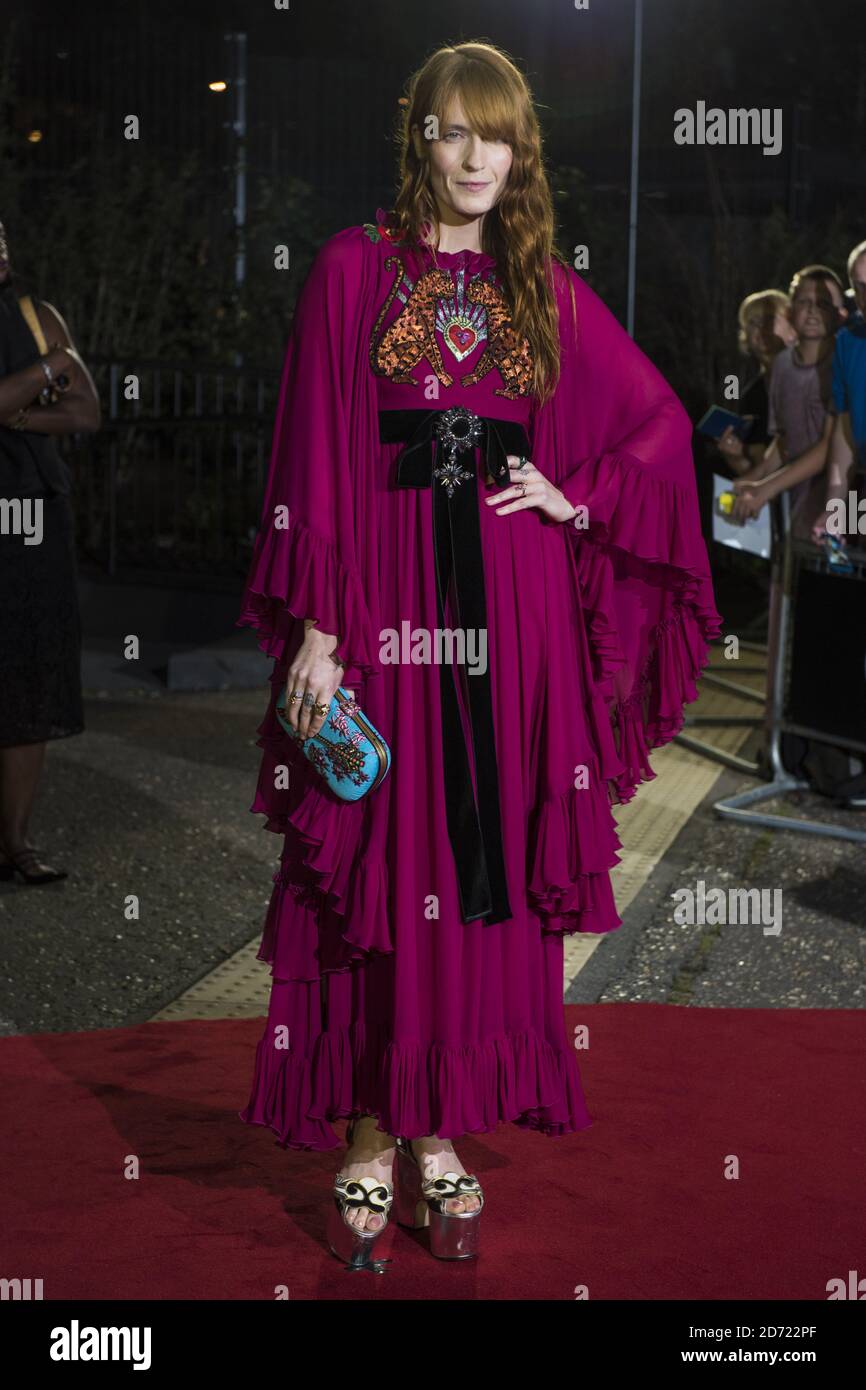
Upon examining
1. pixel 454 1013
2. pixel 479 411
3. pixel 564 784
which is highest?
pixel 479 411

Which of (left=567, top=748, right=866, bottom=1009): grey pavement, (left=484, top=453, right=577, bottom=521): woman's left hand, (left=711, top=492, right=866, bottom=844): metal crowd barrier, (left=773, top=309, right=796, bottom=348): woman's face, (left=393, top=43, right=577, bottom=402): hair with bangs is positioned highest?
(left=773, top=309, right=796, bottom=348): woman's face

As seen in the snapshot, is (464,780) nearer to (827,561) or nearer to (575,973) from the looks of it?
(575,973)

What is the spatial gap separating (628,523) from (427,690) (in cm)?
49

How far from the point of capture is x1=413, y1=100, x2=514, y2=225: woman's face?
3.17m

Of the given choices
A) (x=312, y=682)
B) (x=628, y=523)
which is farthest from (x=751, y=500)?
(x=312, y=682)

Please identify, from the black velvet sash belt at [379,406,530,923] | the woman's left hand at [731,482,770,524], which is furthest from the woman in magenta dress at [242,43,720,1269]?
the woman's left hand at [731,482,770,524]

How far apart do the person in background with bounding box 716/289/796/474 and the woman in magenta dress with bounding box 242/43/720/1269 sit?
5.12 m

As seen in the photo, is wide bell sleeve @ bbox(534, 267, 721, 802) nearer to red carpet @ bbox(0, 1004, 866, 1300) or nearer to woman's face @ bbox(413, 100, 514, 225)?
woman's face @ bbox(413, 100, 514, 225)

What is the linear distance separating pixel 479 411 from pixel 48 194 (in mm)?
12725

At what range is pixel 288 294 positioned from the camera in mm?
15305

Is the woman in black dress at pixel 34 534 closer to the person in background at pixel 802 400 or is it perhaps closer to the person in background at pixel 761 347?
the person in background at pixel 802 400

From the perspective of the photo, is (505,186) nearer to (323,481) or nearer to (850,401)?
(323,481)

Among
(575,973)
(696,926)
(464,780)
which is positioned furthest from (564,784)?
(696,926)

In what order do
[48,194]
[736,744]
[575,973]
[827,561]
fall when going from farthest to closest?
[48,194] < [736,744] < [827,561] < [575,973]
